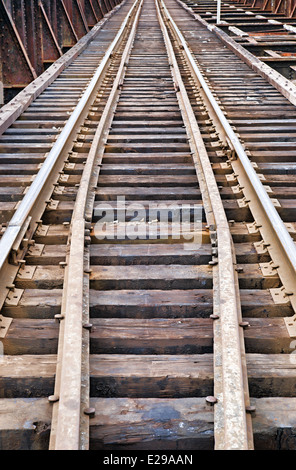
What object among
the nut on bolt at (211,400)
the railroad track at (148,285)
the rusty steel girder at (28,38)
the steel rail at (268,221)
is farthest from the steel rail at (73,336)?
the rusty steel girder at (28,38)

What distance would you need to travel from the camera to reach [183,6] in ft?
77.7

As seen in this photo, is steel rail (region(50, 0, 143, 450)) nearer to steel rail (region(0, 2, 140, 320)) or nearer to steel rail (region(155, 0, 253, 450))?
steel rail (region(0, 2, 140, 320))

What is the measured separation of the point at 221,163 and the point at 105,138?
5.02 ft

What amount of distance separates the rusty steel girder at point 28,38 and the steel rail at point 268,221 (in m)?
5.46

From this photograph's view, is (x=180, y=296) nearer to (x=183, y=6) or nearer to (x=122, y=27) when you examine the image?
(x=122, y=27)

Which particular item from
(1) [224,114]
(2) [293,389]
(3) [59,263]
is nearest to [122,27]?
(1) [224,114]

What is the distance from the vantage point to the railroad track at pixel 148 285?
2623 millimetres

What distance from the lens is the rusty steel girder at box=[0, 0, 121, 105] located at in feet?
33.6

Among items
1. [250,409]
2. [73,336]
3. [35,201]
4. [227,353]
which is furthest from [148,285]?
[35,201]

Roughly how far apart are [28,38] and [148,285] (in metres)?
9.74

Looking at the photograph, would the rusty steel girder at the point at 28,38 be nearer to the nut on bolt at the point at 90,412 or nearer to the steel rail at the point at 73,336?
the steel rail at the point at 73,336

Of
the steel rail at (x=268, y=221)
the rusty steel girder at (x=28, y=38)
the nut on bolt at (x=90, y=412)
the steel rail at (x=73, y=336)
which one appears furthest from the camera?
the rusty steel girder at (x=28, y=38)

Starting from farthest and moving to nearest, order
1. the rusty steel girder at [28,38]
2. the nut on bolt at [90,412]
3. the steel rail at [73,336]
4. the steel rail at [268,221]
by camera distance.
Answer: the rusty steel girder at [28,38] < the steel rail at [268,221] < the nut on bolt at [90,412] < the steel rail at [73,336]

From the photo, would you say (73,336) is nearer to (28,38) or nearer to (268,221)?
(268,221)
